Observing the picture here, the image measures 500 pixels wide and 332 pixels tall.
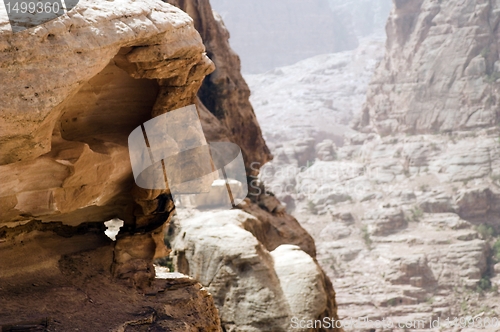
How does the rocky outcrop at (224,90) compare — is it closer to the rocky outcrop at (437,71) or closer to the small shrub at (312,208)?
the small shrub at (312,208)

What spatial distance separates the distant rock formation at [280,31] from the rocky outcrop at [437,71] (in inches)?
1715

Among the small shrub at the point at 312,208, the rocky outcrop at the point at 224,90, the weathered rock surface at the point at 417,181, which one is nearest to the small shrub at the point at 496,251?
the weathered rock surface at the point at 417,181

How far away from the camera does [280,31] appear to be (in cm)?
9856

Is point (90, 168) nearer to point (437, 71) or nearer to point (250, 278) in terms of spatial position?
point (250, 278)

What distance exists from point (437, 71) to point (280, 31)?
175ft

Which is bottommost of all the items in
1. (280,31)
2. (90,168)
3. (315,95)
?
(315,95)

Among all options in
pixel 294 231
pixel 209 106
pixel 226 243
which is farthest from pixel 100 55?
pixel 209 106

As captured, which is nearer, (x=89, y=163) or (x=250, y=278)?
(x=89, y=163)

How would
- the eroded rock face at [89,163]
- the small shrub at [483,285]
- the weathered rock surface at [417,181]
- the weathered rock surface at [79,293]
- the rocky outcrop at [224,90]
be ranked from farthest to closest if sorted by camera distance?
1. the weathered rock surface at [417,181]
2. the small shrub at [483,285]
3. the rocky outcrop at [224,90]
4. the weathered rock surface at [79,293]
5. the eroded rock face at [89,163]

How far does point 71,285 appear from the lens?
5.59m

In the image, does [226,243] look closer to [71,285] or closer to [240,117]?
[71,285]

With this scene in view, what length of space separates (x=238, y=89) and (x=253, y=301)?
24.2 ft

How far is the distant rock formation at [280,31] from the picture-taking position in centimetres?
9706

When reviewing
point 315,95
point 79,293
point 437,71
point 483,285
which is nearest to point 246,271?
point 79,293
